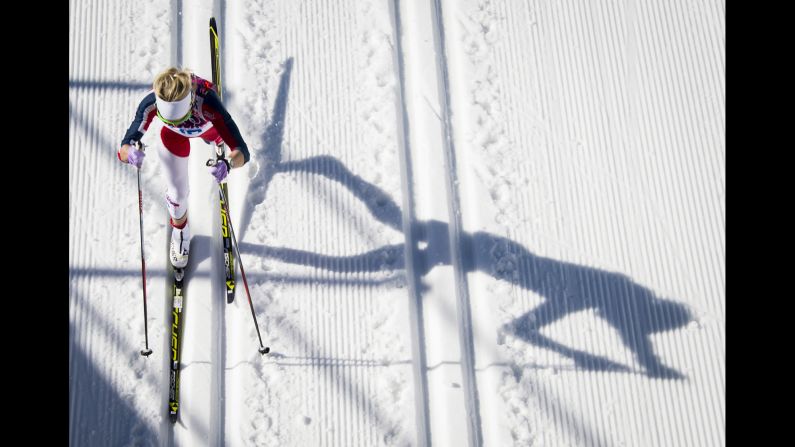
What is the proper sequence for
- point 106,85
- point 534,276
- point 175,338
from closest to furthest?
point 175,338 → point 534,276 → point 106,85

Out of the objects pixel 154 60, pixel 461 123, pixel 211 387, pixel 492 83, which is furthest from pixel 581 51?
pixel 211 387

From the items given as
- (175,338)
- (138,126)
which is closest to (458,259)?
(175,338)

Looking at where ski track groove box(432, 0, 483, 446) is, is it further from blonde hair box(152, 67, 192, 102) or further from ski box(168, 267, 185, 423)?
blonde hair box(152, 67, 192, 102)

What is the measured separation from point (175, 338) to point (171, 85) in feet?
5.96

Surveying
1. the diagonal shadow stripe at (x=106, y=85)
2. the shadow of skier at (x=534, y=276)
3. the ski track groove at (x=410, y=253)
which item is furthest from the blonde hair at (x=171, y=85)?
the ski track groove at (x=410, y=253)

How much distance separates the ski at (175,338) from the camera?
3750 millimetres

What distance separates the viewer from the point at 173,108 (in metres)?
3.04

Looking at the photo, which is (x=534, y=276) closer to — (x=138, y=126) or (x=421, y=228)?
(x=421, y=228)

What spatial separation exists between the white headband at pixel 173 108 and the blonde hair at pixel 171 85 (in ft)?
0.09

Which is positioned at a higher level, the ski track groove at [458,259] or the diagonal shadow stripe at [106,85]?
the diagonal shadow stripe at [106,85]

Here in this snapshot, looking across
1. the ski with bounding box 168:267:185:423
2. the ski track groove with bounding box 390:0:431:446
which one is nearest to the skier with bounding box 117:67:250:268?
the ski with bounding box 168:267:185:423

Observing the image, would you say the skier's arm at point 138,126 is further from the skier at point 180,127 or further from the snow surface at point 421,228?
the snow surface at point 421,228

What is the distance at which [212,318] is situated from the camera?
3.95 metres

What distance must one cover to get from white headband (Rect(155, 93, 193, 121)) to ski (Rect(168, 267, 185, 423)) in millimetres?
1342
